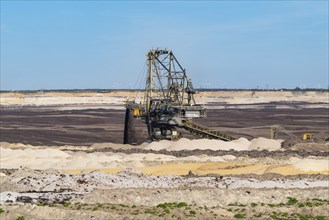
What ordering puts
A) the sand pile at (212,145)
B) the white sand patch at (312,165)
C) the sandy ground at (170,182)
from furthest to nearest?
1. the sand pile at (212,145)
2. the white sand patch at (312,165)
3. the sandy ground at (170,182)

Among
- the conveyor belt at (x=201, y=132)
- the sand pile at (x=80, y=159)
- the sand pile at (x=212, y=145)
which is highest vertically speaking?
the conveyor belt at (x=201, y=132)

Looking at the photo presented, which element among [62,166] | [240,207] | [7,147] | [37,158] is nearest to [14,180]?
[62,166]

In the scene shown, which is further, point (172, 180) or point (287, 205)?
point (172, 180)

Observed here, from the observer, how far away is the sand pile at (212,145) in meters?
54.6

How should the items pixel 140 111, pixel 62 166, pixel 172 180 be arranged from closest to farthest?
pixel 172 180, pixel 62 166, pixel 140 111

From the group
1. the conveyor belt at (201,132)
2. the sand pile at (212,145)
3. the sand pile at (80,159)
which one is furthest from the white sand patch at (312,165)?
the conveyor belt at (201,132)

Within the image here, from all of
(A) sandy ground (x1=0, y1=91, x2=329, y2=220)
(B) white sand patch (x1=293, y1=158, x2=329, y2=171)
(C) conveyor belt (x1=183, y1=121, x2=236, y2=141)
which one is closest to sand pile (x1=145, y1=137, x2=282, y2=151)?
(A) sandy ground (x1=0, y1=91, x2=329, y2=220)

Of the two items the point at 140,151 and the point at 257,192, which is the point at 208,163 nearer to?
the point at 140,151

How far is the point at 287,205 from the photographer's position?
94.4 feet

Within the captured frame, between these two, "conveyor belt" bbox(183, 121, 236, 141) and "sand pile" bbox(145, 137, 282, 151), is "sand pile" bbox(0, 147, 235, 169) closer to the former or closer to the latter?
"sand pile" bbox(145, 137, 282, 151)

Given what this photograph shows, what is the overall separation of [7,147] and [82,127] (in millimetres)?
34813

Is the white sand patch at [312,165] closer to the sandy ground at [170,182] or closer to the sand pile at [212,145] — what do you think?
the sandy ground at [170,182]

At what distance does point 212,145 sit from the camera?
2186 inches

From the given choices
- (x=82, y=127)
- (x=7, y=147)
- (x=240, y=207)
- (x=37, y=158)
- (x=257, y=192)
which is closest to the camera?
(x=240, y=207)
